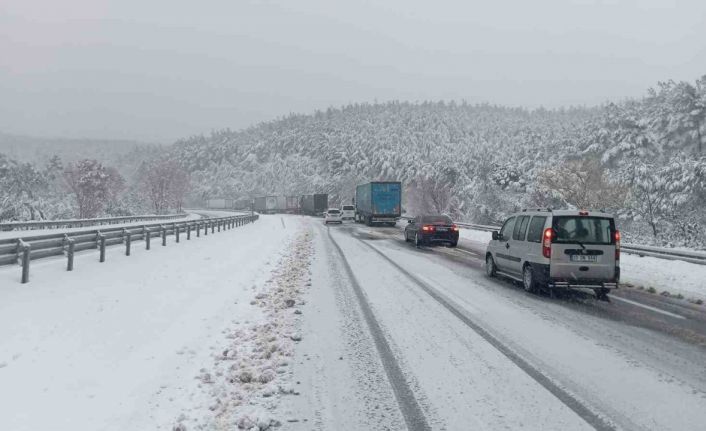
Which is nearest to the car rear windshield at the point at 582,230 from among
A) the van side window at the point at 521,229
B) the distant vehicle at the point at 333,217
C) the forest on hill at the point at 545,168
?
the van side window at the point at 521,229

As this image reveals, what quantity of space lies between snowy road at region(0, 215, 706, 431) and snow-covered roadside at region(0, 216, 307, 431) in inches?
1.1

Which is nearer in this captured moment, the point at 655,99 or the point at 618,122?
the point at 618,122

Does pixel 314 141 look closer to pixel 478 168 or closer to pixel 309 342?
pixel 478 168

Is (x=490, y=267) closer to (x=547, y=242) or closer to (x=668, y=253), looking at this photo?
(x=547, y=242)

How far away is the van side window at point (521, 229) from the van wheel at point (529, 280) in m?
0.75

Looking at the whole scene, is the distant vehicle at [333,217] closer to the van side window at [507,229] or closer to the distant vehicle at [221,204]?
the van side window at [507,229]

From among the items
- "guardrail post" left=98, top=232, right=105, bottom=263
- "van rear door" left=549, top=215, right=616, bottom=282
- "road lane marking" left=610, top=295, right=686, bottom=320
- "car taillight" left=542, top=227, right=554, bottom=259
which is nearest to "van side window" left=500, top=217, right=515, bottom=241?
"car taillight" left=542, top=227, right=554, bottom=259

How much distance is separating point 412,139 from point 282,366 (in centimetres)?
15425

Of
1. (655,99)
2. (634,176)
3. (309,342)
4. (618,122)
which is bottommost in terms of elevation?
(309,342)

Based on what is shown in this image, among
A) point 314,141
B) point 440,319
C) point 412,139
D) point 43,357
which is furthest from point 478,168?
point 314,141

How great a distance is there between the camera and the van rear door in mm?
10141

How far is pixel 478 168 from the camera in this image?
5731cm

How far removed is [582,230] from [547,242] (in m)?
0.77

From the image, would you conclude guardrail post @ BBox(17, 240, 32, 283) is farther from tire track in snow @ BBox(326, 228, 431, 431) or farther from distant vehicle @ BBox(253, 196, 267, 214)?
distant vehicle @ BBox(253, 196, 267, 214)
